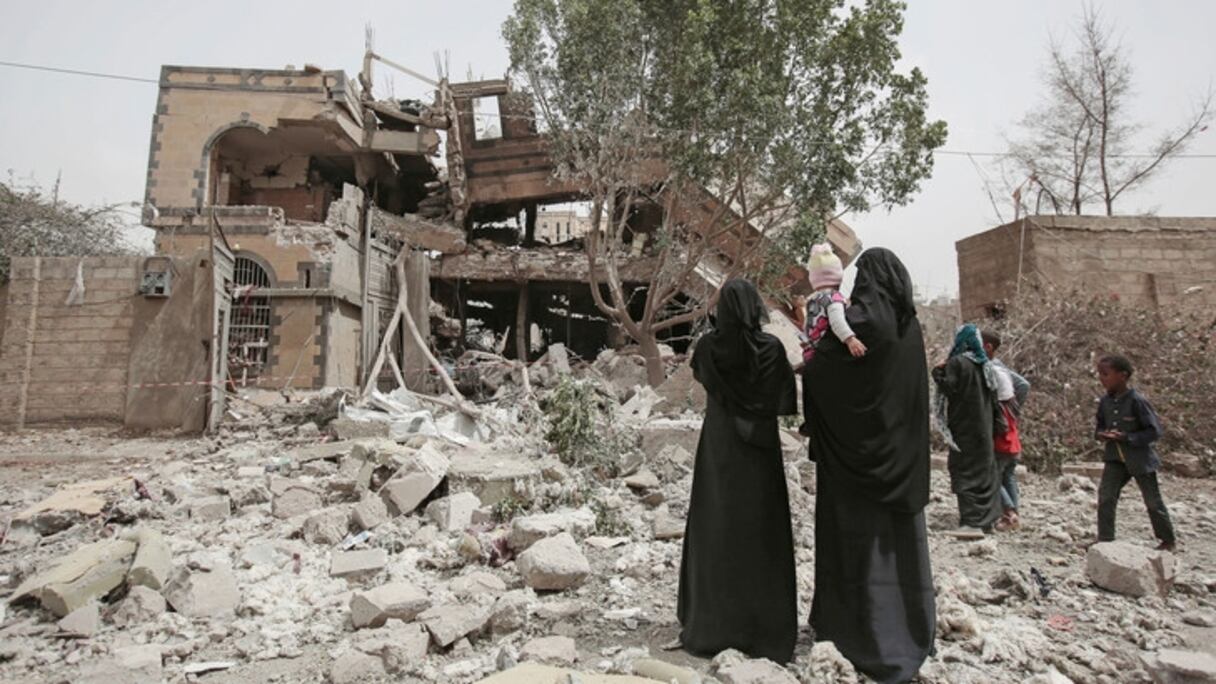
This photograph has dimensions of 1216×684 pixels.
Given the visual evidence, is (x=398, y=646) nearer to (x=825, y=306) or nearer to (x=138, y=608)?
(x=138, y=608)

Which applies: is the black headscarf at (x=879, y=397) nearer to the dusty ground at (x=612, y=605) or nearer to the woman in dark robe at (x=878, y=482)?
the woman in dark robe at (x=878, y=482)

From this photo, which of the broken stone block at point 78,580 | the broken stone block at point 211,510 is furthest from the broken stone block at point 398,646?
the broken stone block at point 211,510

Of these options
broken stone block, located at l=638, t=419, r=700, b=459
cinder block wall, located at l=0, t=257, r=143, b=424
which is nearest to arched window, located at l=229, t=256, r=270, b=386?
cinder block wall, located at l=0, t=257, r=143, b=424

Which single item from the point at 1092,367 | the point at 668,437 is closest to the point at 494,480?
the point at 668,437

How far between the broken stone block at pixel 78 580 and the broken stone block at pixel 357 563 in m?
1.03

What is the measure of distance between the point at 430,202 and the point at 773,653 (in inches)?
605

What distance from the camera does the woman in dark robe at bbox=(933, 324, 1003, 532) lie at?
478 cm

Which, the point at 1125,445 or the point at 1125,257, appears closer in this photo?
the point at 1125,445

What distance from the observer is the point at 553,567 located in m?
3.58

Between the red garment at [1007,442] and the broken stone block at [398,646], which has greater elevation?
the red garment at [1007,442]

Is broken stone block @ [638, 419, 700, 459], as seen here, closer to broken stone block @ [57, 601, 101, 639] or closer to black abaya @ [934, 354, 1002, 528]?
black abaya @ [934, 354, 1002, 528]

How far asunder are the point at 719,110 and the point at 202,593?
839 centimetres

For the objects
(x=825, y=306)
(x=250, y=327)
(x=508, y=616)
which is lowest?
(x=508, y=616)

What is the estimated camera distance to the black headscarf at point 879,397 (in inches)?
102
